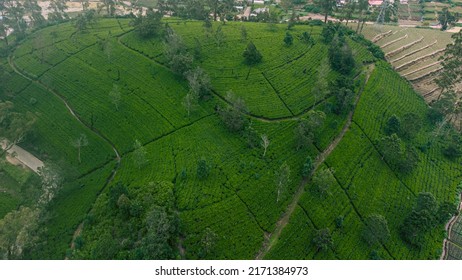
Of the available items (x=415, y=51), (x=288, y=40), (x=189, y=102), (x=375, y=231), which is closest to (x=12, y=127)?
(x=189, y=102)

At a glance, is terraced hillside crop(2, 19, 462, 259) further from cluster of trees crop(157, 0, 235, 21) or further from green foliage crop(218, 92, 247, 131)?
cluster of trees crop(157, 0, 235, 21)

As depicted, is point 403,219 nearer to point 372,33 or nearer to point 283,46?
point 283,46

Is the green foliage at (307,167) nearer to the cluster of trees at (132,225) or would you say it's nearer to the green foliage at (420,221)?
the green foliage at (420,221)

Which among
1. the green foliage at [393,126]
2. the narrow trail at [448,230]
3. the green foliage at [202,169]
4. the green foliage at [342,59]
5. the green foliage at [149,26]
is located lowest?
the narrow trail at [448,230]

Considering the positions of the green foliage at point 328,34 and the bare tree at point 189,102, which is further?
the green foliage at point 328,34

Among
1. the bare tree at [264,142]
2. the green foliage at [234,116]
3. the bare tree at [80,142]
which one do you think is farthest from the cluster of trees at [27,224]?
the bare tree at [264,142]

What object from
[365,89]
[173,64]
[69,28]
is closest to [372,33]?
[365,89]
